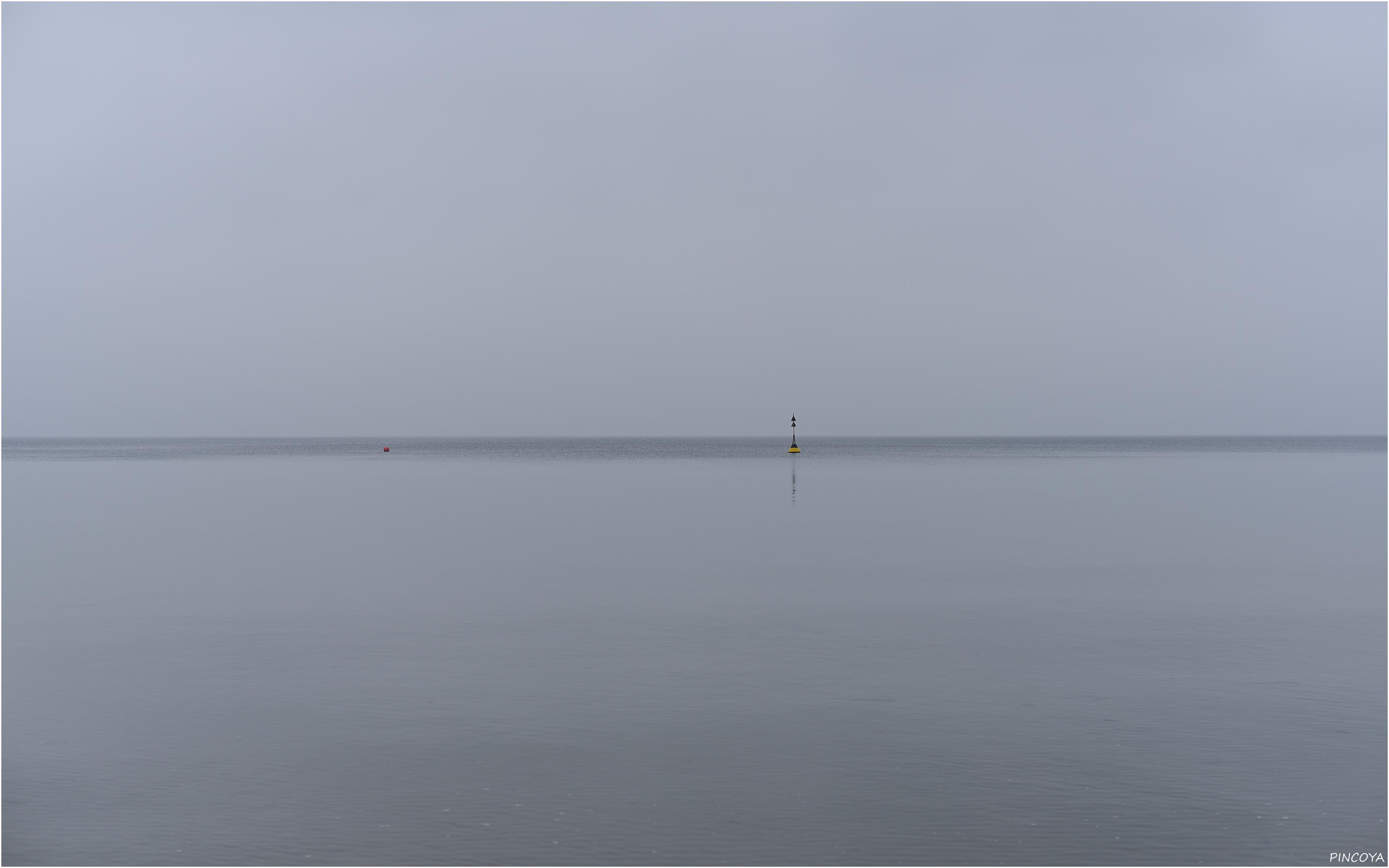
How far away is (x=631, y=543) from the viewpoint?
1538 inches

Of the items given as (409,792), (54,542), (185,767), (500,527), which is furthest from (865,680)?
(54,542)

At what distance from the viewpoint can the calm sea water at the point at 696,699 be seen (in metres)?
11.6

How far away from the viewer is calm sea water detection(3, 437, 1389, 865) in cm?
1161

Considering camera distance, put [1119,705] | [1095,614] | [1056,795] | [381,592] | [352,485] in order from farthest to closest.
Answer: [352,485], [381,592], [1095,614], [1119,705], [1056,795]

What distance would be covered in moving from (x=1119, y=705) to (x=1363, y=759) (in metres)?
3.27

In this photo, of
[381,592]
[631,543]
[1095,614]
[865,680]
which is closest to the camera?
[865,680]

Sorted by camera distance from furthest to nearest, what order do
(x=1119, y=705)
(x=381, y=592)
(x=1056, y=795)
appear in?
(x=381, y=592) → (x=1119, y=705) → (x=1056, y=795)

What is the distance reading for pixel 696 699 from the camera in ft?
54.9

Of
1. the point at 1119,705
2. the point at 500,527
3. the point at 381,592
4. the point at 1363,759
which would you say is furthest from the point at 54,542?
the point at 1363,759

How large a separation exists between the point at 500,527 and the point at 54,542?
48.5 ft

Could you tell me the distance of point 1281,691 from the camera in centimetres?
1717

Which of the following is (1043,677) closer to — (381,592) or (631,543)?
(381,592)

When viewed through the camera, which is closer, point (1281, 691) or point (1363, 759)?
point (1363, 759)

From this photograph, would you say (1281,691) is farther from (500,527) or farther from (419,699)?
(500,527)
